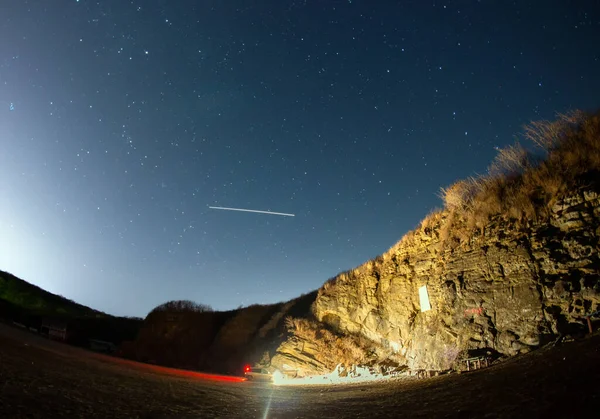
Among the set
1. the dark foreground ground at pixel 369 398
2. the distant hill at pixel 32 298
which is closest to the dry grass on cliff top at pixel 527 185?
the dark foreground ground at pixel 369 398

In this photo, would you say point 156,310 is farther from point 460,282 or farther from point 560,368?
point 560,368

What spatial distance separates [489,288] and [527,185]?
5523 mm

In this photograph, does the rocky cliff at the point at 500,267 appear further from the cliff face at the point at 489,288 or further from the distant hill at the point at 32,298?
the distant hill at the point at 32,298

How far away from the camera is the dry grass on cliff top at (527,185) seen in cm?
1480

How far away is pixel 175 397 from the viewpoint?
11828mm

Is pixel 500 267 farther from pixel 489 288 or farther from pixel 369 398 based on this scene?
pixel 369 398

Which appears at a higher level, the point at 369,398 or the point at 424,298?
the point at 424,298

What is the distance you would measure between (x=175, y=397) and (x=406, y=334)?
14223 mm

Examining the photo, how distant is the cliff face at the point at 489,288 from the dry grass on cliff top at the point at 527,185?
0.45m

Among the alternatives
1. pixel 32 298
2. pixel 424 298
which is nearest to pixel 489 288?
pixel 424 298

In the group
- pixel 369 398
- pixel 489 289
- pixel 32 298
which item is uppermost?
pixel 32 298

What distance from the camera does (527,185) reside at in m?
16.3

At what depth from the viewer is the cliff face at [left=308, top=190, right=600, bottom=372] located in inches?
507

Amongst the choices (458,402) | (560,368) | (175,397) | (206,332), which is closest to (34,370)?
(175,397)
